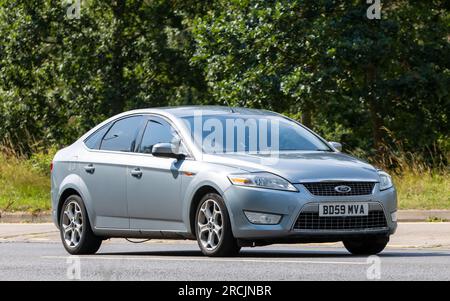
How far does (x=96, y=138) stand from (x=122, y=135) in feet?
1.78

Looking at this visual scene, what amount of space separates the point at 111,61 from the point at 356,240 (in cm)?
2234

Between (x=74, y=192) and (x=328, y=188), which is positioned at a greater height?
(x=328, y=188)

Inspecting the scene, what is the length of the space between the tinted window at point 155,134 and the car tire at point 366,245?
209 cm

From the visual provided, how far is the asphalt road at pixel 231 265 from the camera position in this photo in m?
10.3

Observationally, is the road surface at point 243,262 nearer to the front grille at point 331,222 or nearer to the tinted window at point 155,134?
the front grille at point 331,222

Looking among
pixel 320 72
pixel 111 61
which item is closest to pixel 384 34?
pixel 320 72

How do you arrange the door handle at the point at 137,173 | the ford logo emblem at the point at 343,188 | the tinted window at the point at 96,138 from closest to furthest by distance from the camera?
the ford logo emblem at the point at 343,188 → the door handle at the point at 137,173 → the tinted window at the point at 96,138

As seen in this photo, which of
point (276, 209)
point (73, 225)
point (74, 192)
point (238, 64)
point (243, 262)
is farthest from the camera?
point (238, 64)

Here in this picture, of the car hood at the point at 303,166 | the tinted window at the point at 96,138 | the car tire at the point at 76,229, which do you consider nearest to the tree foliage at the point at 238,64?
the tinted window at the point at 96,138

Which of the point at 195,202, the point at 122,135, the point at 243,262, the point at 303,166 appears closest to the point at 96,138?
the point at 122,135

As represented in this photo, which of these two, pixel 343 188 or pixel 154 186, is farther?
pixel 154 186

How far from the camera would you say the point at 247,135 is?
1302 cm

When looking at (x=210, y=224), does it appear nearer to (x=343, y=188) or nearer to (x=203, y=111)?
(x=343, y=188)

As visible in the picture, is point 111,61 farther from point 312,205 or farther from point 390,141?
point 312,205
